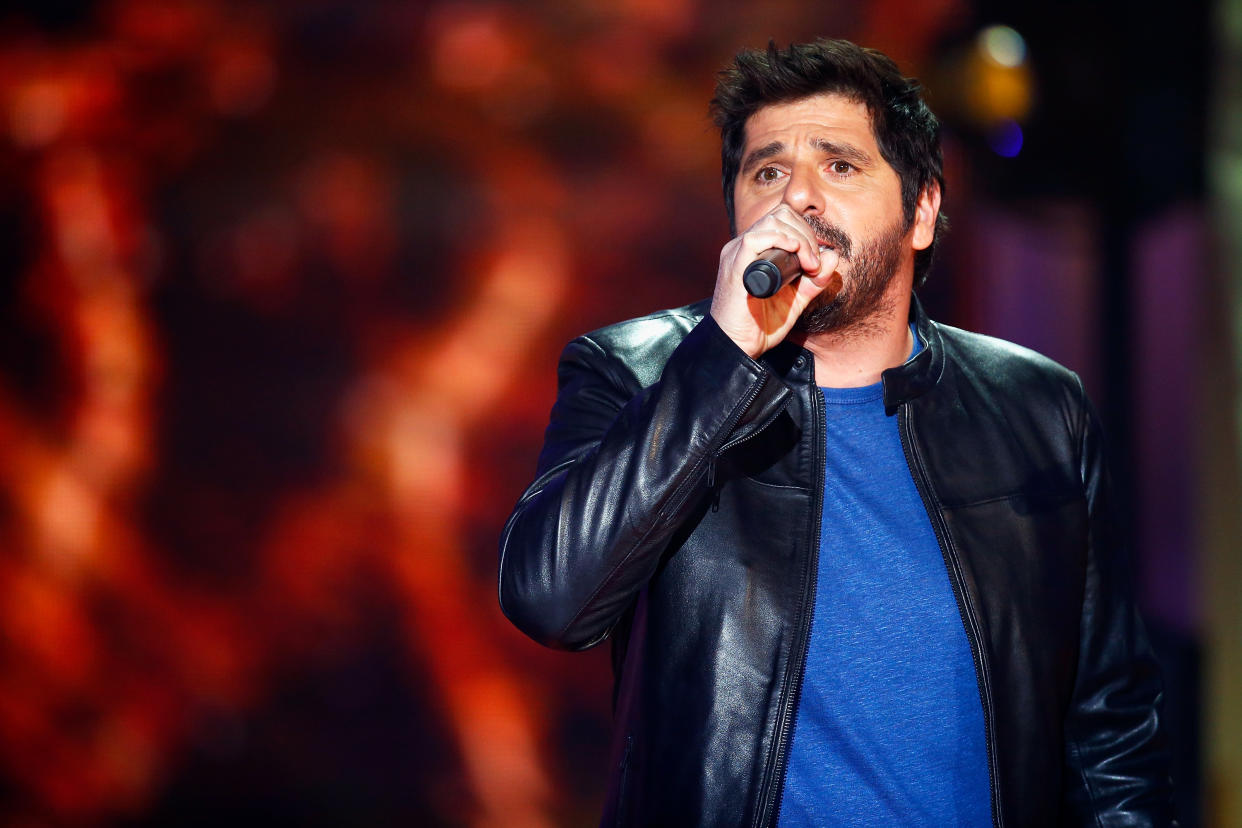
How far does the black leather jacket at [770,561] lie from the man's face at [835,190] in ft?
0.31

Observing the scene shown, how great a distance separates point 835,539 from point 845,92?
2.01ft

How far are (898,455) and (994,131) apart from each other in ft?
5.33

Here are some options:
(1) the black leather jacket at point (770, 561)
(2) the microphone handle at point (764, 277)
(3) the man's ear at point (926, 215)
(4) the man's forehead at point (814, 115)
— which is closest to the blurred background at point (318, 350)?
(3) the man's ear at point (926, 215)

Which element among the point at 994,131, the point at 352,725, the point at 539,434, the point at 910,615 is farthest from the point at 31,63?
the point at 910,615

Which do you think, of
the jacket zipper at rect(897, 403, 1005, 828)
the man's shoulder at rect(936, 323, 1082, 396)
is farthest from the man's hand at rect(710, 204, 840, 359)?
the man's shoulder at rect(936, 323, 1082, 396)

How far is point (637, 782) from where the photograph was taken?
108cm

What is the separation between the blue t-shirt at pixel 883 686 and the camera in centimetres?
106

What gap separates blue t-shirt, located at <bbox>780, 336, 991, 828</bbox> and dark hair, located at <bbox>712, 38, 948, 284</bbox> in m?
0.45

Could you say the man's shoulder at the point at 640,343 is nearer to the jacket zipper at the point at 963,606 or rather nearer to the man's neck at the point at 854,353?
the man's neck at the point at 854,353

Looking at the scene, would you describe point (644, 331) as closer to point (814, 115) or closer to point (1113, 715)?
point (814, 115)

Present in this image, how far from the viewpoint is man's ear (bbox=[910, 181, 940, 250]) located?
4.71 feet

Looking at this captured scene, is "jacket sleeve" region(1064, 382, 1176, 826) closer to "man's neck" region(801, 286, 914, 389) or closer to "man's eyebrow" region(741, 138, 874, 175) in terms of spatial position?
"man's neck" region(801, 286, 914, 389)

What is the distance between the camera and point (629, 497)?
984 mm

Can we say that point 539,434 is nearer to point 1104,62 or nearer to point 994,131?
point 994,131
